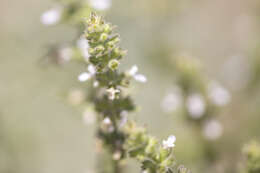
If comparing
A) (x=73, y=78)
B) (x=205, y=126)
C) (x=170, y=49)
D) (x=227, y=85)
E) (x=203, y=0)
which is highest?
(x=203, y=0)

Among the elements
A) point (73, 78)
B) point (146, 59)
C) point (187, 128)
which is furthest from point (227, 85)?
point (73, 78)

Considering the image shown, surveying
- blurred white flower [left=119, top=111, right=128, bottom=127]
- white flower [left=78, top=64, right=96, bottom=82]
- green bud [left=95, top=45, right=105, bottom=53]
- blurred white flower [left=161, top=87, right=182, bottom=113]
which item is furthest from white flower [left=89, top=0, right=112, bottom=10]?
green bud [left=95, top=45, right=105, bottom=53]

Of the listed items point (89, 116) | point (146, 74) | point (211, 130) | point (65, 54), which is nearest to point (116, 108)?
point (89, 116)

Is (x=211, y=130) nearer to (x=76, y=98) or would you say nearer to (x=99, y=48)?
(x=76, y=98)

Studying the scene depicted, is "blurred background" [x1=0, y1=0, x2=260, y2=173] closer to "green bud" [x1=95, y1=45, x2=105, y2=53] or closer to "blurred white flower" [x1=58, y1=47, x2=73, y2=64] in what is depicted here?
"blurred white flower" [x1=58, y1=47, x2=73, y2=64]

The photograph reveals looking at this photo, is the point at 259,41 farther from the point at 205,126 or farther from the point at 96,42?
the point at 96,42

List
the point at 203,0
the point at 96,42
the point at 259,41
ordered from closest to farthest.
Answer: the point at 96,42
the point at 259,41
the point at 203,0

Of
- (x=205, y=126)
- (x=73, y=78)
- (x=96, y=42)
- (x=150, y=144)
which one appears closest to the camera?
(x=96, y=42)
